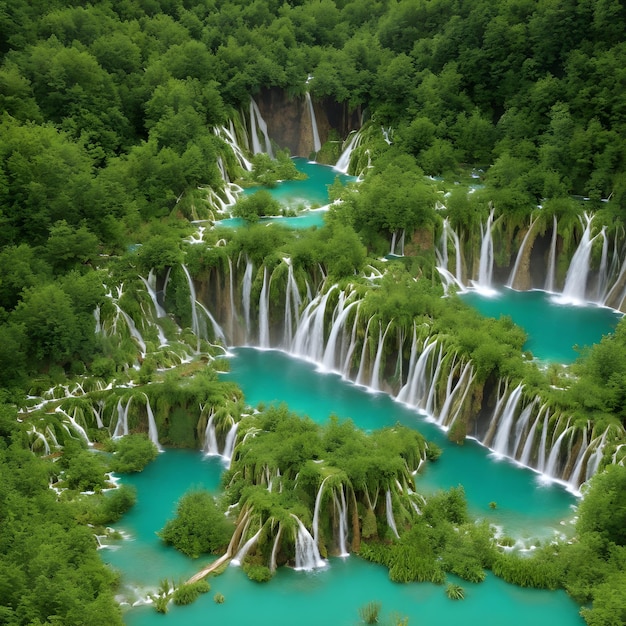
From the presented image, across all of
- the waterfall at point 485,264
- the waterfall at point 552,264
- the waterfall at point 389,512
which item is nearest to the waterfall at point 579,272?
the waterfall at point 552,264

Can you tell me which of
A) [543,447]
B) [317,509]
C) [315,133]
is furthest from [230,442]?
[315,133]

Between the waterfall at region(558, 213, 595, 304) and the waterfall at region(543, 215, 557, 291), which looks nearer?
the waterfall at region(558, 213, 595, 304)

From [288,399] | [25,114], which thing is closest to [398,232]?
[288,399]

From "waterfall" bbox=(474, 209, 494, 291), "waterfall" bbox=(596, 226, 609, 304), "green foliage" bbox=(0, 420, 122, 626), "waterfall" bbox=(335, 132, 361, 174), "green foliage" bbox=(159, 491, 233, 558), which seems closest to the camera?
"green foliage" bbox=(0, 420, 122, 626)

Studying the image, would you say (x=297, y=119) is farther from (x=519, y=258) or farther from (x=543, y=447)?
(x=543, y=447)

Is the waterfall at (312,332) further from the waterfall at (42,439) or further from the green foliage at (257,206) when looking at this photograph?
the waterfall at (42,439)

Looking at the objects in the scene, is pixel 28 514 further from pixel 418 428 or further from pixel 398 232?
pixel 398 232

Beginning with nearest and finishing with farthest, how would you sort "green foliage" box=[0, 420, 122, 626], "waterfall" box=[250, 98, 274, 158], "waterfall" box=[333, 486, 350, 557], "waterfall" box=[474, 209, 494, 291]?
"green foliage" box=[0, 420, 122, 626]
"waterfall" box=[333, 486, 350, 557]
"waterfall" box=[474, 209, 494, 291]
"waterfall" box=[250, 98, 274, 158]

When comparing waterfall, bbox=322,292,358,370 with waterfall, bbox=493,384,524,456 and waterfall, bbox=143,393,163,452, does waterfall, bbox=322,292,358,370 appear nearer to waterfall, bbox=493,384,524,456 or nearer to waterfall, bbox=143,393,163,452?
waterfall, bbox=493,384,524,456

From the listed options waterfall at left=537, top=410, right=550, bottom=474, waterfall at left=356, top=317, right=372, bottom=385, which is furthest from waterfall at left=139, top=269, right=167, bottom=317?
waterfall at left=537, top=410, right=550, bottom=474
